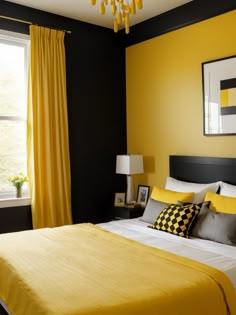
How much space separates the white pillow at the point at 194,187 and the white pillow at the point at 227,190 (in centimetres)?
8

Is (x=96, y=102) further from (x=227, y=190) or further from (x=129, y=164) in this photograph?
(x=227, y=190)

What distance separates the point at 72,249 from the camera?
2.66 metres

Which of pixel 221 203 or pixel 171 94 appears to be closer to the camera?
pixel 221 203

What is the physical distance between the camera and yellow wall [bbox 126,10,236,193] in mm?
3750

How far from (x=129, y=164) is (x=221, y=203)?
148 cm

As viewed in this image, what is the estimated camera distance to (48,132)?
13.4 feet

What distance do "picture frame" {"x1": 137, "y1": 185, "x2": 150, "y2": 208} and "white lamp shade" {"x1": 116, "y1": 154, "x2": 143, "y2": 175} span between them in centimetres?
25

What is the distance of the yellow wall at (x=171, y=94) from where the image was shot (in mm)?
3750

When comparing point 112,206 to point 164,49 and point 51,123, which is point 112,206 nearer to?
point 51,123

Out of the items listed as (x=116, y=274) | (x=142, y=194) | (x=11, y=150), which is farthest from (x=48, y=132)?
(x=116, y=274)

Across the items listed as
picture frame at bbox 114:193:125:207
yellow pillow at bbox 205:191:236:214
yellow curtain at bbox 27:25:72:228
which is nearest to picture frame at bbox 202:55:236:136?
yellow pillow at bbox 205:191:236:214

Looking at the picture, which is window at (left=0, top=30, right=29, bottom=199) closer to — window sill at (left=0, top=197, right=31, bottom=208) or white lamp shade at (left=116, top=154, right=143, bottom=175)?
window sill at (left=0, top=197, right=31, bottom=208)

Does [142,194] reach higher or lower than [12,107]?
lower

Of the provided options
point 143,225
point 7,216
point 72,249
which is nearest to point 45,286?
point 72,249
